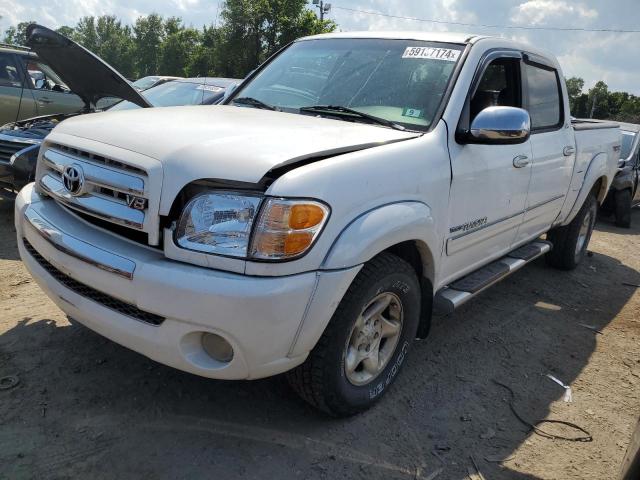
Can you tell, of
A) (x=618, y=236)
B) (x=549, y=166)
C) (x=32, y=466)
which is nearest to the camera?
(x=32, y=466)

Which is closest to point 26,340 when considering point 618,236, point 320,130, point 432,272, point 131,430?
point 131,430

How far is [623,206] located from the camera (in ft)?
28.4

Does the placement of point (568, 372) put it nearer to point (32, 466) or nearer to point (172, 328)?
point (172, 328)

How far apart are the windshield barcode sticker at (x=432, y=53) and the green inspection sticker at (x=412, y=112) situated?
42 cm

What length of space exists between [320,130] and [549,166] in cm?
222

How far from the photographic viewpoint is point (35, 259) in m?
2.71

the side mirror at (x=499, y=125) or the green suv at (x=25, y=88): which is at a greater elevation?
the side mirror at (x=499, y=125)

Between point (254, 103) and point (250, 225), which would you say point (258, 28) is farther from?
point (250, 225)

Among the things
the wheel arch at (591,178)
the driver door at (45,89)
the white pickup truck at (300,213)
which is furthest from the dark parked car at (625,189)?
the driver door at (45,89)

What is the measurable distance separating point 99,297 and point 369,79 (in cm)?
197

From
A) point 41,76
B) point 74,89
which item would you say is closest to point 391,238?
point 74,89

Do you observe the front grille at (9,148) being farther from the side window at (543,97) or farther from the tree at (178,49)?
the tree at (178,49)

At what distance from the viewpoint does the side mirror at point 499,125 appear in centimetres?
290

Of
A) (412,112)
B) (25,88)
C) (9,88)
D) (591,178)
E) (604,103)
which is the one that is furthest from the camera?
(604,103)
